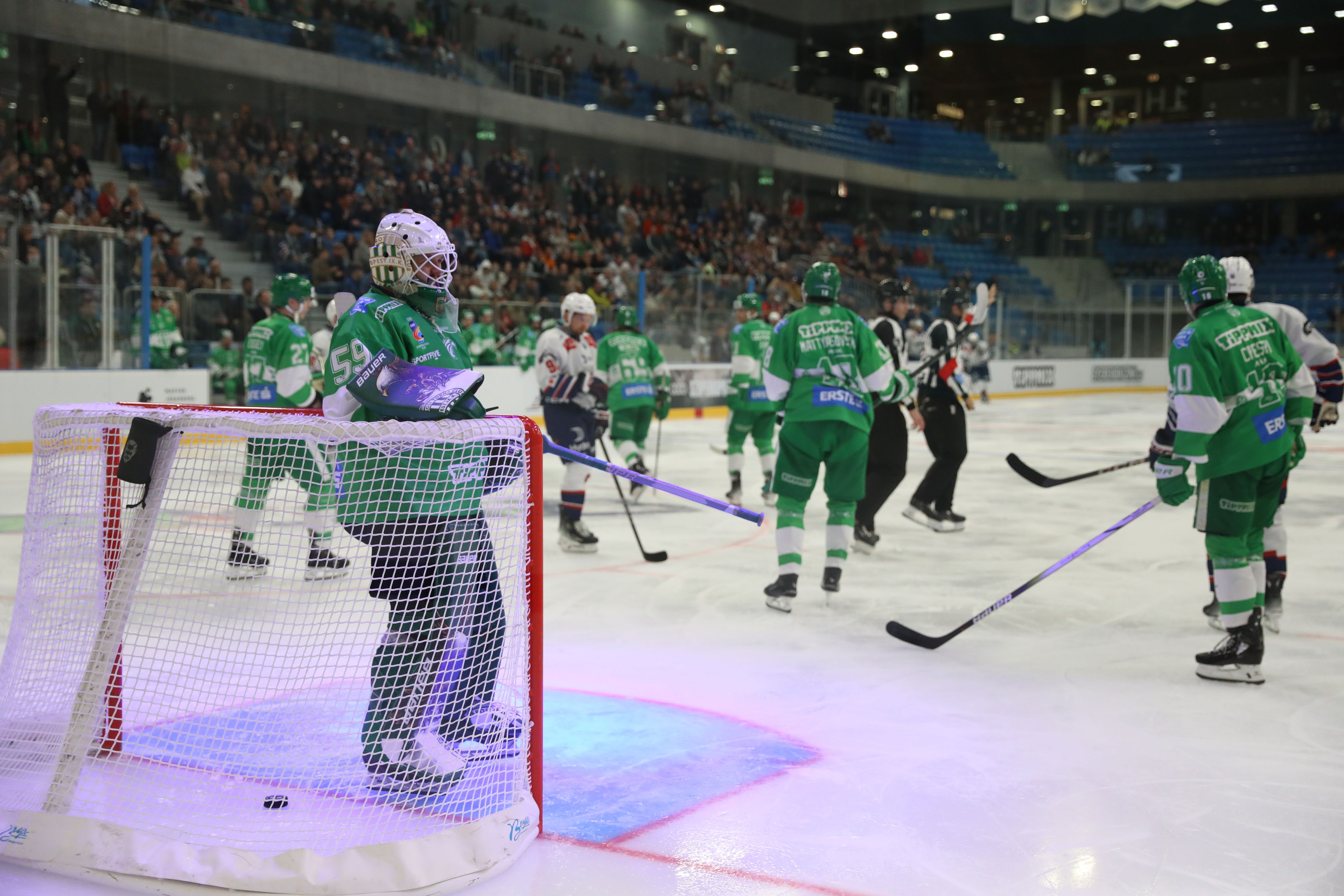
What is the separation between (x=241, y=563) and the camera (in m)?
3.42

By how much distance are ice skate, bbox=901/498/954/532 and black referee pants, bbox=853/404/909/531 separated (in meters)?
0.66

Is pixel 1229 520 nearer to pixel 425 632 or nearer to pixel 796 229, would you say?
pixel 425 632

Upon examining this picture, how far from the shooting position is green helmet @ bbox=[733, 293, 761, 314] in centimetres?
877

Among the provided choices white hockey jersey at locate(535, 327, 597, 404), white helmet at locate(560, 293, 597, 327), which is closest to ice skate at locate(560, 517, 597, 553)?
white hockey jersey at locate(535, 327, 597, 404)

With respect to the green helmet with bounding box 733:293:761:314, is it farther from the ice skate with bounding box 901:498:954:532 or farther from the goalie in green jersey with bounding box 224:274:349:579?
the goalie in green jersey with bounding box 224:274:349:579

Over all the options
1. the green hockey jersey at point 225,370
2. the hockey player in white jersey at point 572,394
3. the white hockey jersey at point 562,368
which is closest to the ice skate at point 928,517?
the hockey player in white jersey at point 572,394

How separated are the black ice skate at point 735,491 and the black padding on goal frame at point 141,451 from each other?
19.5 ft

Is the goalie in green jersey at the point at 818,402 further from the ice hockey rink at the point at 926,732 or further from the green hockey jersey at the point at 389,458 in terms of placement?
the green hockey jersey at the point at 389,458

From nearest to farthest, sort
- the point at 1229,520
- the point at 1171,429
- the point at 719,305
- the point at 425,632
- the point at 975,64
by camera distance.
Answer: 1. the point at 425,632
2. the point at 1229,520
3. the point at 1171,429
4. the point at 719,305
5. the point at 975,64

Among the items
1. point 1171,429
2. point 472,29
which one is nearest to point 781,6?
point 472,29

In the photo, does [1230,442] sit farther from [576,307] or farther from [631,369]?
[631,369]

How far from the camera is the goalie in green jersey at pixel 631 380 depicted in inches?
307

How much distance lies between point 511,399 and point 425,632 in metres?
11.4

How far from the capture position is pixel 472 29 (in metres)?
20.3
